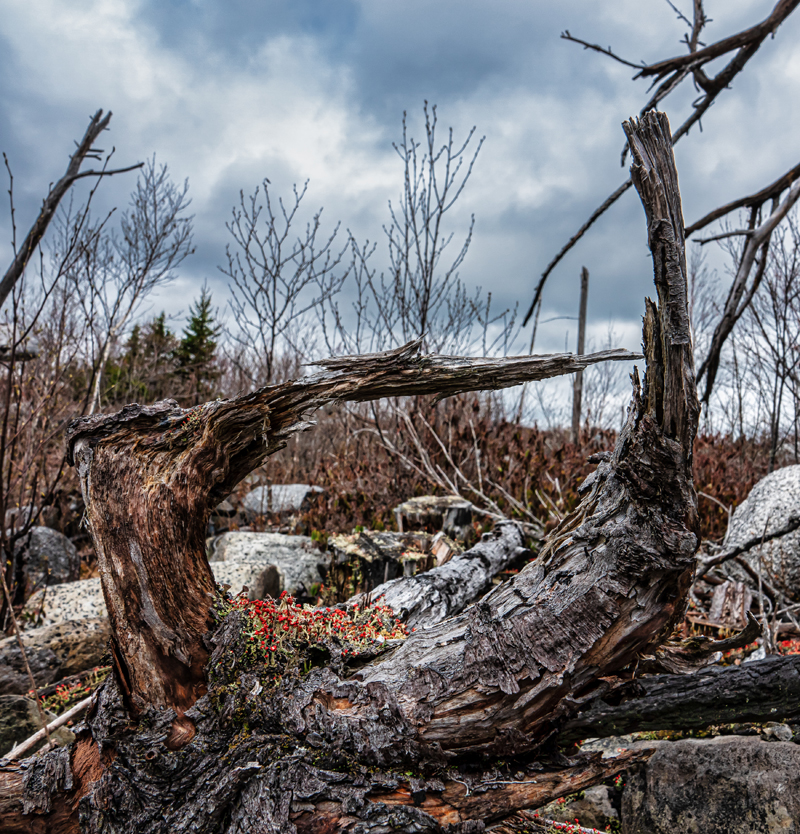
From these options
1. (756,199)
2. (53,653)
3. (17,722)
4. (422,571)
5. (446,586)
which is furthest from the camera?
(422,571)

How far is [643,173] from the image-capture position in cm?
195

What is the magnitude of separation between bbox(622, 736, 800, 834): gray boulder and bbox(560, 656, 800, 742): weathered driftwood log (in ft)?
0.76

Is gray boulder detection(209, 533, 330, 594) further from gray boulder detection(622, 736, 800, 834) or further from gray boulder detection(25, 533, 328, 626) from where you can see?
gray boulder detection(622, 736, 800, 834)

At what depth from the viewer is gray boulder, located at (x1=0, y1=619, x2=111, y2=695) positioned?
3.97 meters

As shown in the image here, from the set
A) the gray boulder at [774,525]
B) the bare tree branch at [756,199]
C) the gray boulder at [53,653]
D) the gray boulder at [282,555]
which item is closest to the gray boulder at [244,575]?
the gray boulder at [282,555]

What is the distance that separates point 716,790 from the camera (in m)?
2.27

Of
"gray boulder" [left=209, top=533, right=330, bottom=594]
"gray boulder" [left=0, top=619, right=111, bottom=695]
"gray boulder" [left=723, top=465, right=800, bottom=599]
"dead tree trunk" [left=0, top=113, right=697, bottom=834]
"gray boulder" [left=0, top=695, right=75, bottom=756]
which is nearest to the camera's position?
"dead tree trunk" [left=0, top=113, right=697, bottom=834]

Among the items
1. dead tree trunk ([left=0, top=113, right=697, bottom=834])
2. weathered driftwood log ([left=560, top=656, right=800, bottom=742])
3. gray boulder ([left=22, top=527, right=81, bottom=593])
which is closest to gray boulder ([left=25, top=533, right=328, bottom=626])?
gray boulder ([left=22, top=527, right=81, bottom=593])

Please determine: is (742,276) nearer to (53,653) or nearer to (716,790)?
(716,790)

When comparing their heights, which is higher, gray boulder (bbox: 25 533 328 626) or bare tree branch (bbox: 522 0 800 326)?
bare tree branch (bbox: 522 0 800 326)

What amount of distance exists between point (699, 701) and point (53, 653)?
14.6ft

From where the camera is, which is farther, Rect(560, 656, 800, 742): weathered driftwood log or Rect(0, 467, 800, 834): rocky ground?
Rect(0, 467, 800, 834): rocky ground

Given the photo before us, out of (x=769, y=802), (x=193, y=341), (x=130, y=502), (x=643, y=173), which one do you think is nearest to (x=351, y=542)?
(x=130, y=502)

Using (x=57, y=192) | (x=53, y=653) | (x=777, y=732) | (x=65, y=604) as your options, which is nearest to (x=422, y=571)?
(x=777, y=732)
